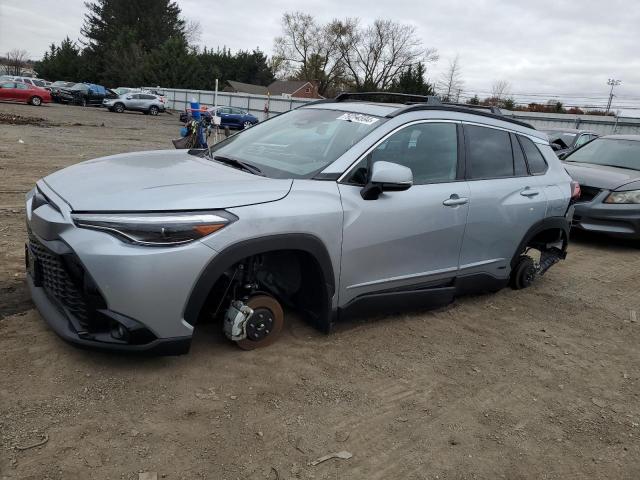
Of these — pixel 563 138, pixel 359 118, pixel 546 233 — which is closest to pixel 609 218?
pixel 546 233

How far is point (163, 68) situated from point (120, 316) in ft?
192

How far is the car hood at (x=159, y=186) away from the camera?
2.81 meters

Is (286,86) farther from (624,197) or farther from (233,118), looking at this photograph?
(624,197)

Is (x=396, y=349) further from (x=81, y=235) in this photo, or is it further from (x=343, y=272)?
(x=81, y=235)

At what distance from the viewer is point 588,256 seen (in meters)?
7.10

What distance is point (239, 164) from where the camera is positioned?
11.9 ft

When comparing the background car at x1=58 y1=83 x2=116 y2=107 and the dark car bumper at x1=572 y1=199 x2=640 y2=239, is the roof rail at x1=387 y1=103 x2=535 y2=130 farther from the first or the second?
the background car at x1=58 y1=83 x2=116 y2=107

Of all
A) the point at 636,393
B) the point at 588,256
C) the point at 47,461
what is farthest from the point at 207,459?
the point at 588,256

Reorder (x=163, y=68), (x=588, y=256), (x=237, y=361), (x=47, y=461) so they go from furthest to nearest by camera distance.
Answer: (x=163, y=68)
(x=588, y=256)
(x=237, y=361)
(x=47, y=461)

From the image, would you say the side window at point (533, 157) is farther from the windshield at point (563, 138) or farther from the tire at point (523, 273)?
the windshield at point (563, 138)

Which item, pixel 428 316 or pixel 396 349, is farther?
pixel 428 316

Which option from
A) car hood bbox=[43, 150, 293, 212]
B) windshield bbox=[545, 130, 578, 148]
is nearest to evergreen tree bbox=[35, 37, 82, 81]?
windshield bbox=[545, 130, 578, 148]

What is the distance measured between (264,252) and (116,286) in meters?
0.87

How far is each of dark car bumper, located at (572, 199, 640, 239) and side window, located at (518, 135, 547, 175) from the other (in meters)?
3.07
